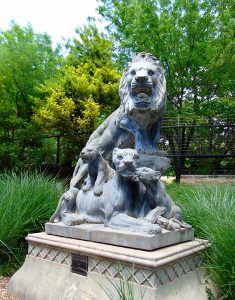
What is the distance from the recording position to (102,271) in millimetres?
3088

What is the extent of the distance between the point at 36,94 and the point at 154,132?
11.0m

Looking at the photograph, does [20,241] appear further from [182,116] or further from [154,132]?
[182,116]

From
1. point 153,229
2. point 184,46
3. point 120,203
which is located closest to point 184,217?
point 120,203

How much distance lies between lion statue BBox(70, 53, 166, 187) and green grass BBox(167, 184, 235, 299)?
1.13 meters

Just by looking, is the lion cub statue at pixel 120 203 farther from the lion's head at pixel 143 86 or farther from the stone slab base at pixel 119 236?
the lion's head at pixel 143 86

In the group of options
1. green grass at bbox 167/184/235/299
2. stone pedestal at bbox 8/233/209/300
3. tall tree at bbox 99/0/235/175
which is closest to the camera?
stone pedestal at bbox 8/233/209/300

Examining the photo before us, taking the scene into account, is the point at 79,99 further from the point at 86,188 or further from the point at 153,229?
the point at 153,229

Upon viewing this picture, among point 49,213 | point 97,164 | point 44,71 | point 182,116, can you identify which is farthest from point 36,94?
point 97,164

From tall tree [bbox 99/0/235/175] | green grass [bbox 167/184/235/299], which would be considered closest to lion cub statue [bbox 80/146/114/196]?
green grass [bbox 167/184/235/299]

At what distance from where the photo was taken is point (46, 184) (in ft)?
20.1

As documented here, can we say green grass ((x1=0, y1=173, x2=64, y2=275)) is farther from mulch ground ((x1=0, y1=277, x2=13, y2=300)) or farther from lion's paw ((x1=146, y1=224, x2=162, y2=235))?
lion's paw ((x1=146, y1=224, x2=162, y2=235))

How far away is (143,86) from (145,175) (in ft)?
2.97

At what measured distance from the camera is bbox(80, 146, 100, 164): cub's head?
12.2 feet

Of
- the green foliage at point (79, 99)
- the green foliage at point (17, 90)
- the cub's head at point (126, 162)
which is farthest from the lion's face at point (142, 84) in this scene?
the green foliage at point (17, 90)
